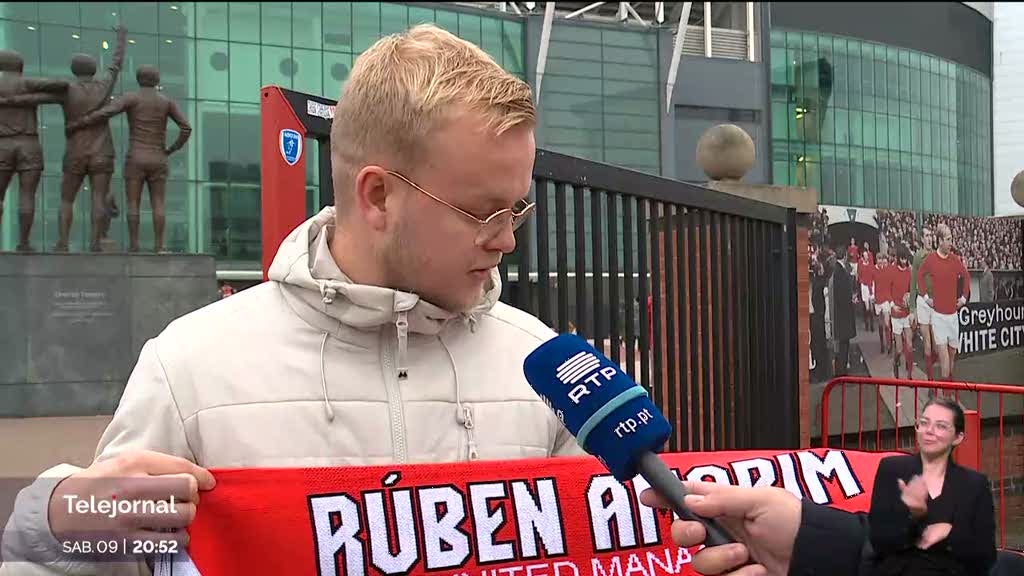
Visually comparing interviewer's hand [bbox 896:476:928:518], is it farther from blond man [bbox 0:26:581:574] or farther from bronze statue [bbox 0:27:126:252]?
bronze statue [bbox 0:27:126:252]

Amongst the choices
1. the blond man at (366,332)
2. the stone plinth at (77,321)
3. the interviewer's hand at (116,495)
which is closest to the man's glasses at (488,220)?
the blond man at (366,332)

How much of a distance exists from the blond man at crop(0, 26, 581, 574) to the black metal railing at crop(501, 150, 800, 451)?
4.62 feet

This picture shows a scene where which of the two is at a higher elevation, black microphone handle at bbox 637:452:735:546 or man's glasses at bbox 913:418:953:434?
man's glasses at bbox 913:418:953:434

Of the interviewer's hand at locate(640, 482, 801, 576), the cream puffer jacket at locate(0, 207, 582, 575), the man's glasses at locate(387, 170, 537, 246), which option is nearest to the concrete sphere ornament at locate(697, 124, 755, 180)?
the cream puffer jacket at locate(0, 207, 582, 575)

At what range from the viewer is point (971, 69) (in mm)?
5582

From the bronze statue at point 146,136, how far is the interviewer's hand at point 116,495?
12.1m

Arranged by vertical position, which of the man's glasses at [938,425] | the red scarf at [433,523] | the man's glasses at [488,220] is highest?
the man's glasses at [488,220]

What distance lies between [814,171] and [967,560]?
130ft

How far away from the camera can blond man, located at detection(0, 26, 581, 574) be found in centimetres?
152

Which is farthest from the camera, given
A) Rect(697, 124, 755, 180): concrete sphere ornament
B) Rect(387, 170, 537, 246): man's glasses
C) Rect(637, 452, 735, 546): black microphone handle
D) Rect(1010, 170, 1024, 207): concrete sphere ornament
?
Rect(697, 124, 755, 180): concrete sphere ornament

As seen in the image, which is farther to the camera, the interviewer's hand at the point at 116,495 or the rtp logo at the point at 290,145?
the rtp logo at the point at 290,145

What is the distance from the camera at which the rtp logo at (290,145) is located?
7.85ft

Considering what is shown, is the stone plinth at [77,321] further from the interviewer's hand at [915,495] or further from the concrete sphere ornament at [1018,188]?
the interviewer's hand at [915,495]

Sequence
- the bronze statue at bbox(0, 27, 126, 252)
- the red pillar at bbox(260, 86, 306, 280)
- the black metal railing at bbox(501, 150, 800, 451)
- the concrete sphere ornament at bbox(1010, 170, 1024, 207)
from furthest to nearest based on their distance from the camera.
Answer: the bronze statue at bbox(0, 27, 126, 252) < the concrete sphere ornament at bbox(1010, 170, 1024, 207) < the black metal railing at bbox(501, 150, 800, 451) < the red pillar at bbox(260, 86, 306, 280)
